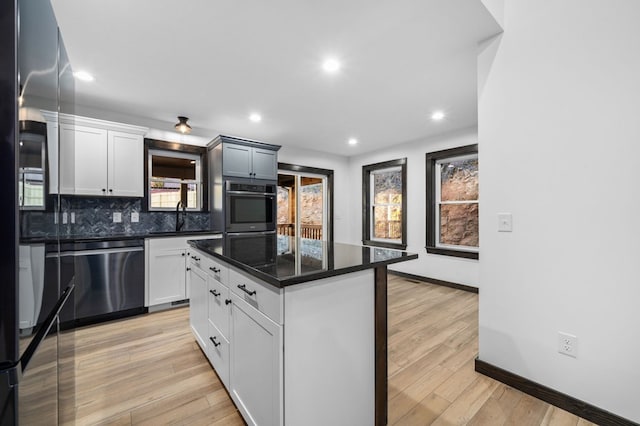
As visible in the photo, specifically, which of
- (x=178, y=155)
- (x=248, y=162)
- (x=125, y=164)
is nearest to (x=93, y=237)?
(x=125, y=164)

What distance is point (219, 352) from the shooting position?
176 centimetres

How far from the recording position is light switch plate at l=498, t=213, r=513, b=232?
1798mm

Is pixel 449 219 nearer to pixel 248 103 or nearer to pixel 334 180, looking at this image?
pixel 334 180

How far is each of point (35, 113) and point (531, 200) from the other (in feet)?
7.68

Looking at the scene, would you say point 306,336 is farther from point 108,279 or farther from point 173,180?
point 173,180

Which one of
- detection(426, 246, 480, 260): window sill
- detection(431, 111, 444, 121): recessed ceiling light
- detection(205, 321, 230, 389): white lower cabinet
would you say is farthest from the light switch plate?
detection(426, 246, 480, 260): window sill

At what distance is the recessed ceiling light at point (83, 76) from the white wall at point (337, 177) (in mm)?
3176

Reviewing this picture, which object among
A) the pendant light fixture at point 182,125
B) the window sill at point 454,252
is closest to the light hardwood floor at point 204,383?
the window sill at point 454,252

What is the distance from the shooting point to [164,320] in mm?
2922

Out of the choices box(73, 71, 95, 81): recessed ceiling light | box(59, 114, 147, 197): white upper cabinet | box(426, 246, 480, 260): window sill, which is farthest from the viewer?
box(426, 246, 480, 260): window sill

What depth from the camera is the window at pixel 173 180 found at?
3.70 meters

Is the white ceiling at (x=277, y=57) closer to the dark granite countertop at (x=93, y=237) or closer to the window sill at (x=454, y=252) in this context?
the dark granite countertop at (x=93, y=237)

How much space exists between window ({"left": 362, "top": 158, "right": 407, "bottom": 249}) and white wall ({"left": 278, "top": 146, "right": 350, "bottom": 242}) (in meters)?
0.45

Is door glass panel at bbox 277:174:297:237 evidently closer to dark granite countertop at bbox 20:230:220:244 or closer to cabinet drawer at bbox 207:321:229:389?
dark granite countertop at bbox 20:230:220:244
